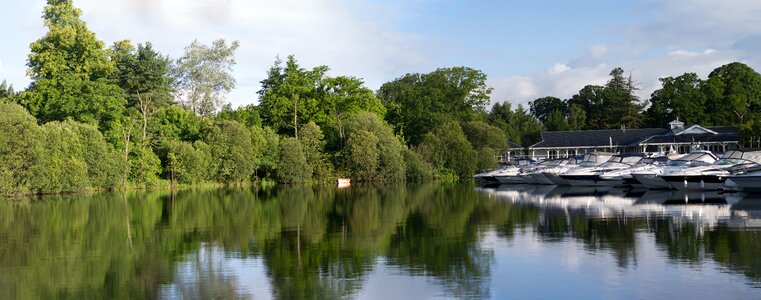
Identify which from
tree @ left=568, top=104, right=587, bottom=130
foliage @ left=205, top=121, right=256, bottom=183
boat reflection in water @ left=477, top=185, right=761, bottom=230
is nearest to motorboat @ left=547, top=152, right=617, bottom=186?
boat reflection in water @ left=477, top=185, right=761, bottom=230

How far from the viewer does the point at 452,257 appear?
693 inches

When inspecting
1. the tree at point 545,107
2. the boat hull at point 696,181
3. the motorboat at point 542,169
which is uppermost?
the tree at point 545,107

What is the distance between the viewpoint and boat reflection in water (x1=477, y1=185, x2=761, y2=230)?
25.4 metres

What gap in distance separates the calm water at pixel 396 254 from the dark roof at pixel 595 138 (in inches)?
3165

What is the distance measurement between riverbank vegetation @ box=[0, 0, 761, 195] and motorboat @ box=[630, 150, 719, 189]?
102 feet

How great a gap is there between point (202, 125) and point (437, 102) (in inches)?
1308

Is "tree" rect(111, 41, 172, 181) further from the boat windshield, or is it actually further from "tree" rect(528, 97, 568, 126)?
"tree" rect(528, 97, 568, 126)

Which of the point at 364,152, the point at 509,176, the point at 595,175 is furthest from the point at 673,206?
the point at 364,152

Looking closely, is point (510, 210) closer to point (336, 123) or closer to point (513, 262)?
point (513, 262)

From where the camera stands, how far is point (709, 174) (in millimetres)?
40969

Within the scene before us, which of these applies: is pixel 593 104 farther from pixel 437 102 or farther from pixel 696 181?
pixel 696 181

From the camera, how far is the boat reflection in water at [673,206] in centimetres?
2539

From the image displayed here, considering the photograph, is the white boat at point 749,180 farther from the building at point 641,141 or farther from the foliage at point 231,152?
the building at point 641,141

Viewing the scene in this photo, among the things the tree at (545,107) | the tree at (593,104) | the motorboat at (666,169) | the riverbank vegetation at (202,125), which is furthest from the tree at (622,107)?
the motorboat at (666,169)
